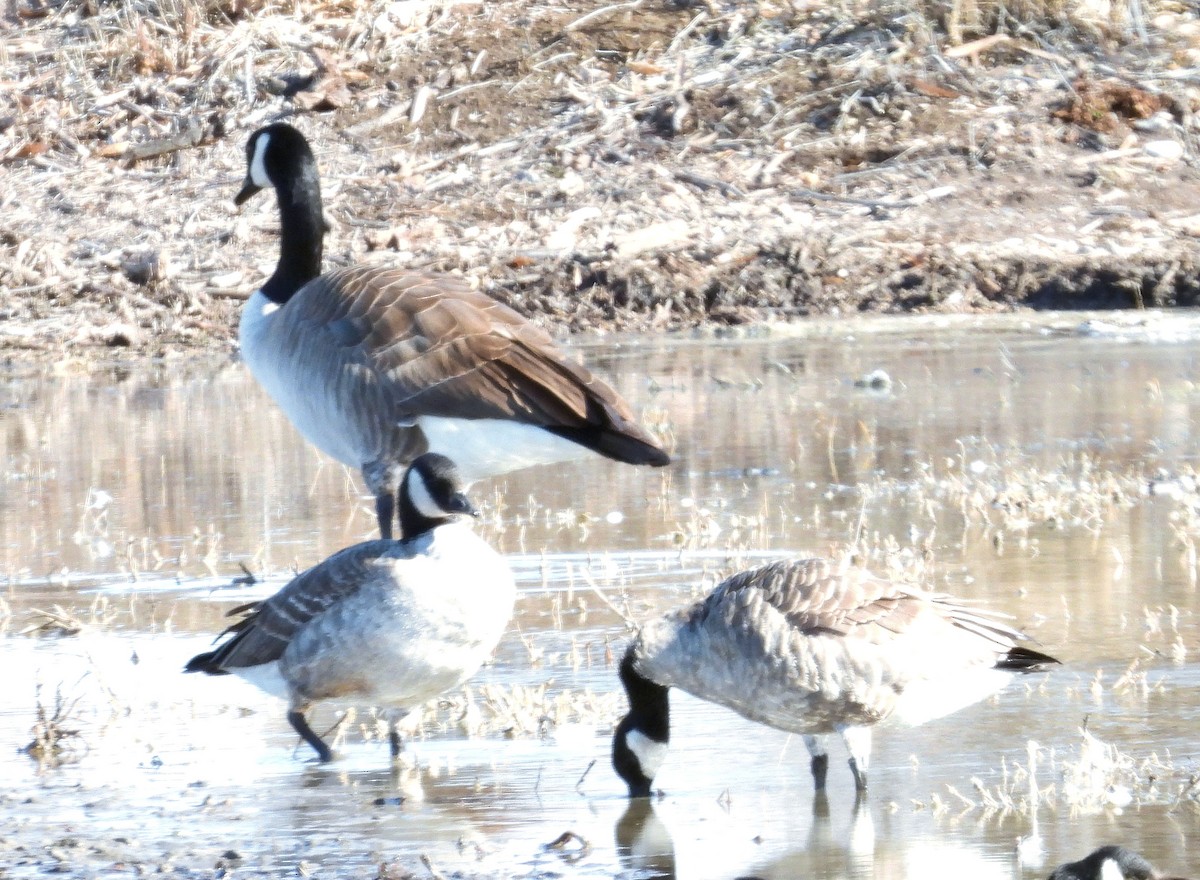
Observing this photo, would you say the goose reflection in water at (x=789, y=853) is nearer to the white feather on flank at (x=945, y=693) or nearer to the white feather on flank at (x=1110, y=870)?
the white feather on flank at (x=945, y=693)

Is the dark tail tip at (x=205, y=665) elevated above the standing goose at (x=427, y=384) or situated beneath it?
situated beneath

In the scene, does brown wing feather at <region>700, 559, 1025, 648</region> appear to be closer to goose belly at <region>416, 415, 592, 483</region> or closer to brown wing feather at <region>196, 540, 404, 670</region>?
brown wing feather at <region>196, 540, 404, 670</region>

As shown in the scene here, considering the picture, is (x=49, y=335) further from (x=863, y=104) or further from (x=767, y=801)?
(x=767, y=801)

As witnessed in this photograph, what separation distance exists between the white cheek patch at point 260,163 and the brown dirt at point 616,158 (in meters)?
5.50

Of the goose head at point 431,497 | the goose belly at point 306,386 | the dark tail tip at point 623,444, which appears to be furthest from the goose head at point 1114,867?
the goose belly at point 306,386

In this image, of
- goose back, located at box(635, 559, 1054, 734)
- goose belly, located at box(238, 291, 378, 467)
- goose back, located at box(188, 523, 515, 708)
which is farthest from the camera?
goose belly, located at box(238, 291, 378, 467)

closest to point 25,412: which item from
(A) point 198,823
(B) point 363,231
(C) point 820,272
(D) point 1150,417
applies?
(B) point 363,231

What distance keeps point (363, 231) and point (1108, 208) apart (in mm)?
6527

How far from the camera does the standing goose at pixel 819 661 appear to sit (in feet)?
17.2

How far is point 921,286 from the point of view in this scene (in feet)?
51.6

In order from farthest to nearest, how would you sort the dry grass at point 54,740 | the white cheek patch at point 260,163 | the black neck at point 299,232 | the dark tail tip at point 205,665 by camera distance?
the white cheek patch at point 260,163 < the black neck at point 299,232 < the dark tail tip at point 205,665 < the dry grass at point 54,740

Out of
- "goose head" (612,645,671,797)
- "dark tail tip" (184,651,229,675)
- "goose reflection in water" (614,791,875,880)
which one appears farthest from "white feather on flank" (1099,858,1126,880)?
"dark tail tip" (184,651,229,675)

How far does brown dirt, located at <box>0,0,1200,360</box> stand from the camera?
15.8 metres

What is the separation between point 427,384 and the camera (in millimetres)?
7918
